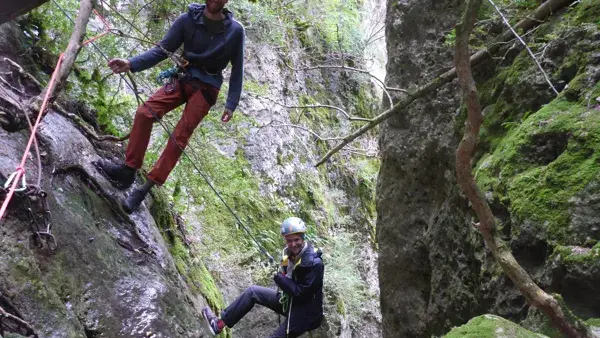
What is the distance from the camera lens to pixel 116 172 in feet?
16.4

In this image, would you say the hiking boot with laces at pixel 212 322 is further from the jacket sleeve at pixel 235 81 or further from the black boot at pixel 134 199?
the jacket sleeve at pixel 235 81

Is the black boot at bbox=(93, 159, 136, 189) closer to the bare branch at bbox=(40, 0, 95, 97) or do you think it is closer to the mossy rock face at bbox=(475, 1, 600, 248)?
the bare branch at bbox=(40, 0, 95, 97)

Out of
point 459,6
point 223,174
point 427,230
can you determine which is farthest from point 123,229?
point 459,6

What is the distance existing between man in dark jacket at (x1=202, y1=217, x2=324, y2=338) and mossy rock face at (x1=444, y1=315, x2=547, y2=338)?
248 cm

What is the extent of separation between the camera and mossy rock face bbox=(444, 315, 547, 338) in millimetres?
2609

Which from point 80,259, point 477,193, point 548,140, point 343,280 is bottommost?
point 80,259

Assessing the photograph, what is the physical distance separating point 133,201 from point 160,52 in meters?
1.35

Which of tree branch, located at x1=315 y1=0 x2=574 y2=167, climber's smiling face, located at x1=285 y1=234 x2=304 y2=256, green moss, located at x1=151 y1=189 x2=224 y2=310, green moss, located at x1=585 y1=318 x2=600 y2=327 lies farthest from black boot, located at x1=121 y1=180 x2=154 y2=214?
green moss, located at x1=585 y1=318 x2=600 y2=327

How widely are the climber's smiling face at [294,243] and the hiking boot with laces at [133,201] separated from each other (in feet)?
4.60

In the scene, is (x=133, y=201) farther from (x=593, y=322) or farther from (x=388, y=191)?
(x=593, y=322)

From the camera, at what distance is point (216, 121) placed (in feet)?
22.4

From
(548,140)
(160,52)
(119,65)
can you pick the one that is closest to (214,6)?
(160,52)

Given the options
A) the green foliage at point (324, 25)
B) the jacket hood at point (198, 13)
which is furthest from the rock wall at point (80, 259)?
the green foliage at point (324, 25)

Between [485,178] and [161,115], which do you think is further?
[161,115]
